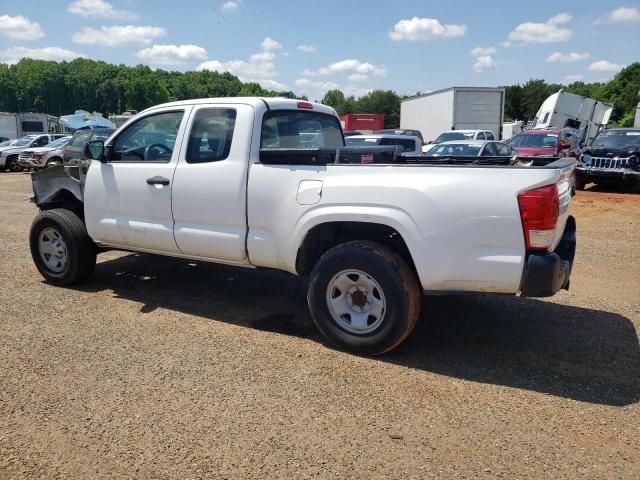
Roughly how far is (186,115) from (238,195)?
105cm

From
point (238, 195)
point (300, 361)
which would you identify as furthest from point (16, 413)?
point (238, 195)

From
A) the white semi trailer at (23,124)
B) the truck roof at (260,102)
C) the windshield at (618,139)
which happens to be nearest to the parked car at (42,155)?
the white semi trailer at (23,124)

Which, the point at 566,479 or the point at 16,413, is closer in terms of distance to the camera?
the point at 566,479

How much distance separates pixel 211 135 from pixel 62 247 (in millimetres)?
2281

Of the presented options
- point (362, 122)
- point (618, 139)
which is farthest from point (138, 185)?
point (362, 122)

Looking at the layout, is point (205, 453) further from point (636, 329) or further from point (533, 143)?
point (533, 143)

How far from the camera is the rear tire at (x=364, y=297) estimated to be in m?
3.85

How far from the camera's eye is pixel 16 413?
3.30 metres

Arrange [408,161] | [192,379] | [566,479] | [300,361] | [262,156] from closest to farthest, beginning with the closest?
1. [566,479]
2. [192,379]
3. [300,361]
4. [262,156]
5. [408,161]

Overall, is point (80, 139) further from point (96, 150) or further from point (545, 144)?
point (545, 144)

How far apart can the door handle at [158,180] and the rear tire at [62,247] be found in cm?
125

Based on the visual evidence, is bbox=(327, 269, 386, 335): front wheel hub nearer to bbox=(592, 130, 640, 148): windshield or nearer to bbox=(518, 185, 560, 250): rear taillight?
bbox=(518, 185, 560, 250): rear taillight

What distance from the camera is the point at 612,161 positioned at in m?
14.1

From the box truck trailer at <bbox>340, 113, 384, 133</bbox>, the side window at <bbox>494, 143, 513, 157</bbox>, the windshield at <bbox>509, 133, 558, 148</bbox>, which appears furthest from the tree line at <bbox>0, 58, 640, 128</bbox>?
the side window at <bbox>494, 143, 513, 157</bbox>
